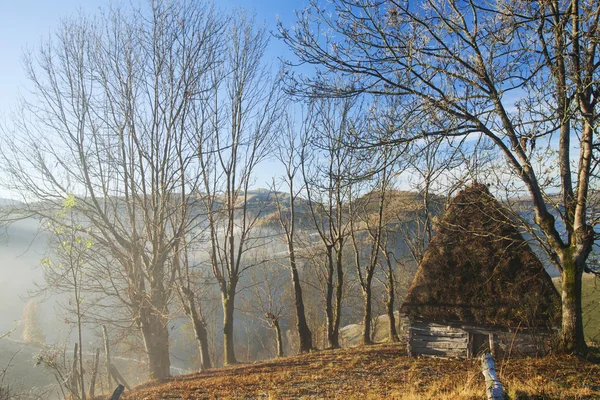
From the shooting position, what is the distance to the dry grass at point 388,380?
5230 millimetres

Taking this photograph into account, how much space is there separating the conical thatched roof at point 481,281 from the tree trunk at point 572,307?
1.20 meters

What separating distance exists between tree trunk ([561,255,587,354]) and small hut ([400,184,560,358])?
93 centimetres

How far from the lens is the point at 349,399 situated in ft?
20.3

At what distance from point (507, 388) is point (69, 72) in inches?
444

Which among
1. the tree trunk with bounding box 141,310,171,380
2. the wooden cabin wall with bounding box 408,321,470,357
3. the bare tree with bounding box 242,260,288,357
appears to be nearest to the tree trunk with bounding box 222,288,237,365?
the bare tree with bounding box 242,260,288,357

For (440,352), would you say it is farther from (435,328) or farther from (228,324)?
(228,324)

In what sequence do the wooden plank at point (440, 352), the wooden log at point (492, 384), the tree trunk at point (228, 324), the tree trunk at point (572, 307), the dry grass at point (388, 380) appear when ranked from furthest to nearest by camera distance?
the tree trunk at point (228, 324) < the wooden plank at point (440, 352) < the tree trunk at point (572, 307) < the dry grass at point (388, 380) < the wooden log at point (492, 384)

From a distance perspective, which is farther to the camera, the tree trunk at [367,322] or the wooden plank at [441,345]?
the tree trunk at [367,322]

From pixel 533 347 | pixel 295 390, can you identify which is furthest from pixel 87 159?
pixel 533 347

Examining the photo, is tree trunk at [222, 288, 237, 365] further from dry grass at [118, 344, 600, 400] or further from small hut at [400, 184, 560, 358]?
small hut at [400, 184, 560, 358]

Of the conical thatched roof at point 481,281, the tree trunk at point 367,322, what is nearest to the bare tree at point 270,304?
the tree trunk at point 367,322

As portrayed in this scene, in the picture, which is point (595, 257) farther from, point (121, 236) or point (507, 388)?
point (121, 236)

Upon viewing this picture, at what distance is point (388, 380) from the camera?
303 inches

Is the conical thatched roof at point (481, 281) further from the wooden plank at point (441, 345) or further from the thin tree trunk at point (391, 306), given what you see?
the thin tree trunk at point (391, 306)
